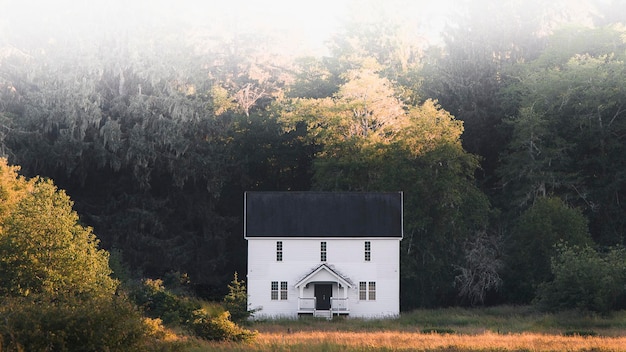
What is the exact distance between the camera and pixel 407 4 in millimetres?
93125

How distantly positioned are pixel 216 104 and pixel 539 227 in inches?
848


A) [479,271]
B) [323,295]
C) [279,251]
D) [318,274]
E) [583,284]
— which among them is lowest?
[323,295]

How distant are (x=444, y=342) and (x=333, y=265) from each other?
74.1 ft

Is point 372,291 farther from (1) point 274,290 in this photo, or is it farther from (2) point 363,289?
(1) point 274,290

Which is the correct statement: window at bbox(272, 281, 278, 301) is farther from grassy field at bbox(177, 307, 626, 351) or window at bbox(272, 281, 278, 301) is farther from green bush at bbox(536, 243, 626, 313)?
green bush at bbox(536, 243, 626, 313)

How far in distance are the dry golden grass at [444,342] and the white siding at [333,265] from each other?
16.4 meters

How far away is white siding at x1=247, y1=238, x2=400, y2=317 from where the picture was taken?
56938 mm

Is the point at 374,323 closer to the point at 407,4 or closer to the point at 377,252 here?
the point at 377,252

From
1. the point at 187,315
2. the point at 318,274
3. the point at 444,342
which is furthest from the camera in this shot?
the point at 318,274

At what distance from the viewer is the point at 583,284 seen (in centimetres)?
5141

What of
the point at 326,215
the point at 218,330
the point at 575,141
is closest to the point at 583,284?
the point at 326,215

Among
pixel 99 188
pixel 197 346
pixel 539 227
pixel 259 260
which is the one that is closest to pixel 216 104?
pixel 99 188

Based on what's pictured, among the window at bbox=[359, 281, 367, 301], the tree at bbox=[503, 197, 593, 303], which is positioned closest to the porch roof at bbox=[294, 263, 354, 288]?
the window at bbox=[359, 281, 367, 301]

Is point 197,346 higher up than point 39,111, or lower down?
lower down
